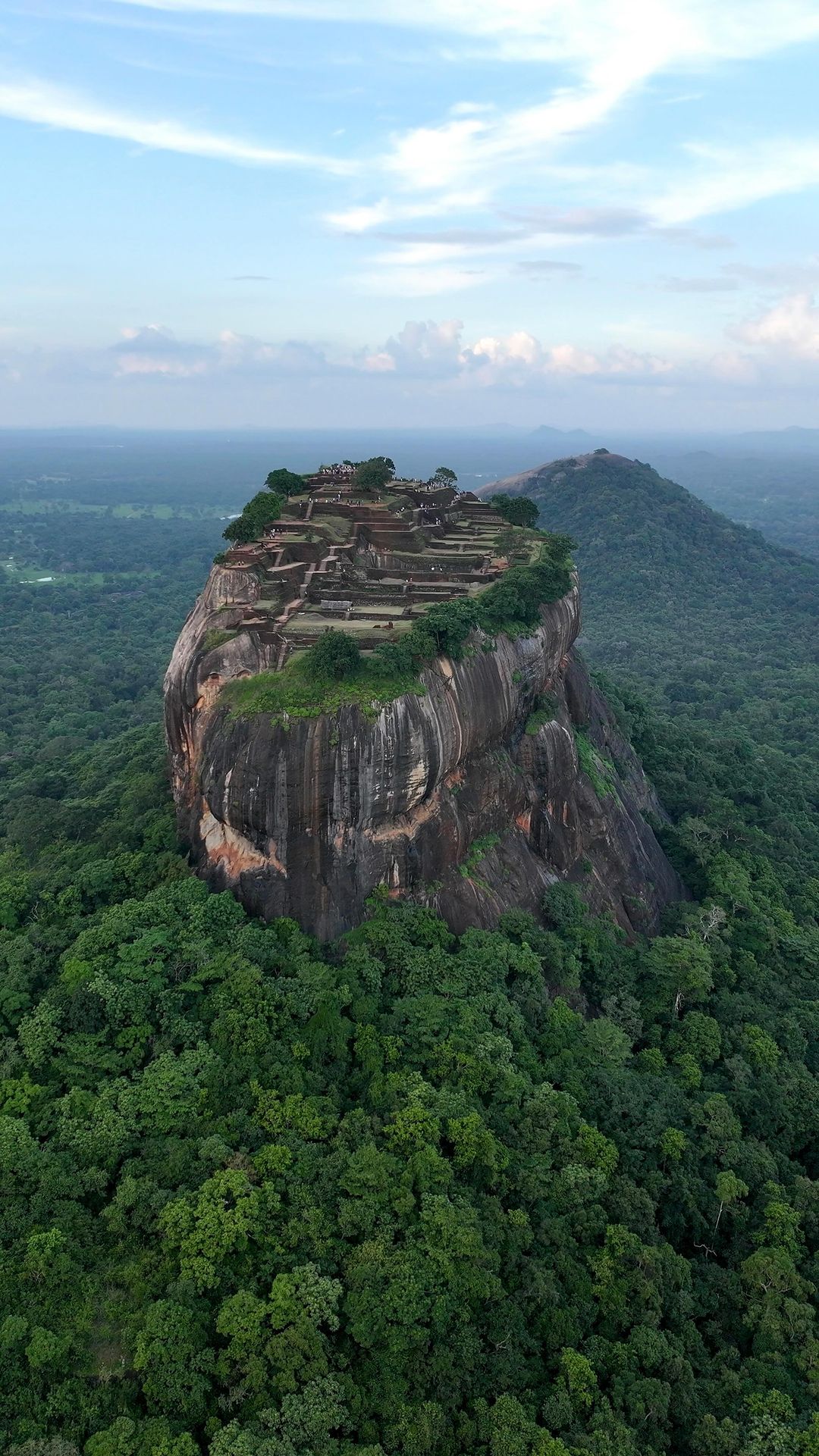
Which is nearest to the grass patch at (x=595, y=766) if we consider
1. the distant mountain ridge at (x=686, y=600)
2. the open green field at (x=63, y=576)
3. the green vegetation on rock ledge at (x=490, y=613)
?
the green vegetation on rock ledge at (x=490, y=613)

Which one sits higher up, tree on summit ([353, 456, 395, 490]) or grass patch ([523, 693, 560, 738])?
tree on summit ([353, 456, 395, 490])

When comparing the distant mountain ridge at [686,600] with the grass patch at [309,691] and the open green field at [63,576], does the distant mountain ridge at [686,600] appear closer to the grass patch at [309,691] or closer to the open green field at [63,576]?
the grass patch at [309,691]

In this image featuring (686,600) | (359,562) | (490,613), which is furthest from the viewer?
(686,600)

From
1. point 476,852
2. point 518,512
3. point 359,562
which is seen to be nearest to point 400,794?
point 476,852

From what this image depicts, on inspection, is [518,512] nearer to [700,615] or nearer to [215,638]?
[215,638]

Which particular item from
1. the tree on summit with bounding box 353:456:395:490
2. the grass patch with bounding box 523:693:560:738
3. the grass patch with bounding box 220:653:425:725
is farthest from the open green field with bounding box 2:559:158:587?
the grass patch with bounding box 220:653:425:725

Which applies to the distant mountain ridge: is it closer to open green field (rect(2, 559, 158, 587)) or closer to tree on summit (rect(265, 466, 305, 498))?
tree on summit (rect(265, 466, 305, 498))

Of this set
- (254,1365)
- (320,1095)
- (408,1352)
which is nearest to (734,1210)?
(408,1352)
